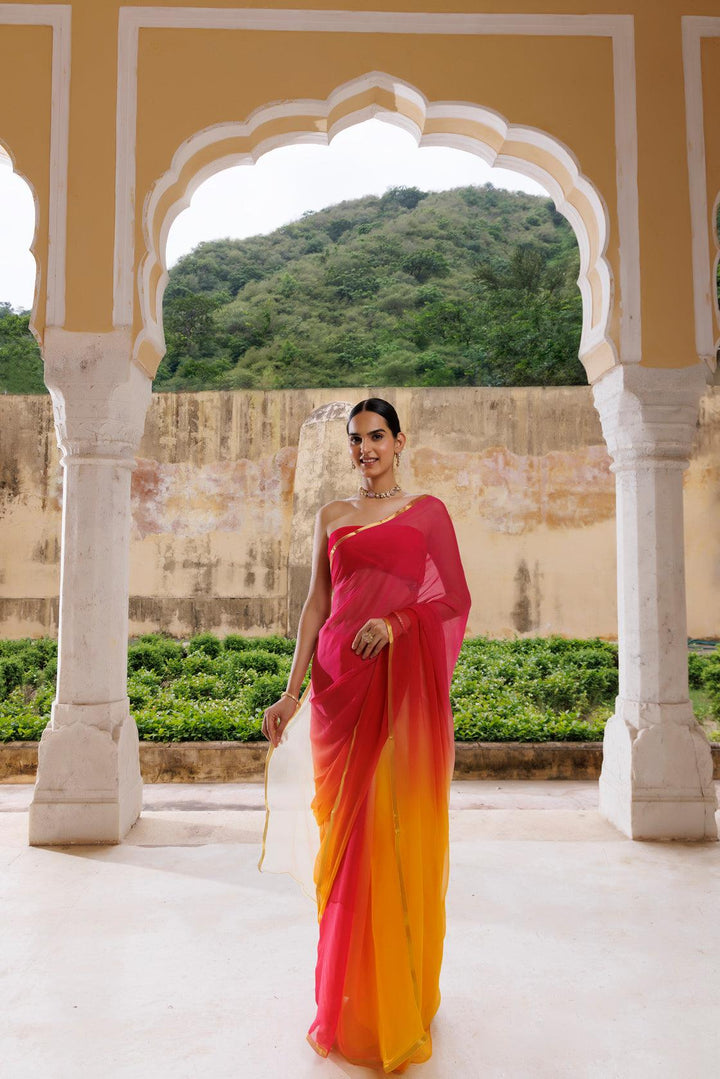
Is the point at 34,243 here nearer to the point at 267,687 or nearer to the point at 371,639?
the point at 371,639

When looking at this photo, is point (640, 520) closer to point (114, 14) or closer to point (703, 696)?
point (114, 14)

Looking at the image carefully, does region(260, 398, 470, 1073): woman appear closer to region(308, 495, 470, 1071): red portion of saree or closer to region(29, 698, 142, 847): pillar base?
region(308, 495, 470, 1071): red portion of saree

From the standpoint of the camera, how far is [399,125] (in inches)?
172

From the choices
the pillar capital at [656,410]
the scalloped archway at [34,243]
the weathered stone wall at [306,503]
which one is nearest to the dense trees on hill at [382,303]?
the weathered stone wall at [306,503]

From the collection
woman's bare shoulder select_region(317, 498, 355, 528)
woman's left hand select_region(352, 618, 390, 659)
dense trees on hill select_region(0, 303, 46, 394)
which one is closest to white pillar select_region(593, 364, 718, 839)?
woman's bare shoulder select_region(317, 498, 355, 528)

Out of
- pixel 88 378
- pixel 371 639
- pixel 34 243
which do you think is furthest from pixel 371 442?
pixel 34 243

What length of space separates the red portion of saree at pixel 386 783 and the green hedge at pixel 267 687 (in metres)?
3.67

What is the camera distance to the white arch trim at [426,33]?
13.0ft

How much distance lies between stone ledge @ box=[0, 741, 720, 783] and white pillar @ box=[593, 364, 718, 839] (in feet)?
4.14

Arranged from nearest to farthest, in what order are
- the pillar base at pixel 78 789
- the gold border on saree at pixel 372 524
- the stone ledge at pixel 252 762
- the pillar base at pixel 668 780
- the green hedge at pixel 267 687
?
the gold border on saree at pixel 372 524 → the pillar base at pixel 78 789 → the pillar base at pixel 668 780 → the stone ledge at pixel 252 762 → the green hedge at pixel 267 687

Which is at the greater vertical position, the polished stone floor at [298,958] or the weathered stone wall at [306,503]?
the weathered stone wall at [306,503]

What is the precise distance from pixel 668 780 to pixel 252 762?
2.69m

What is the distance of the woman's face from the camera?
2.32 m

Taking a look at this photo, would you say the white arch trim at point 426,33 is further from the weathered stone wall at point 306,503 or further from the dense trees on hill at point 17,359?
the dense trees on hill at point 17,359
